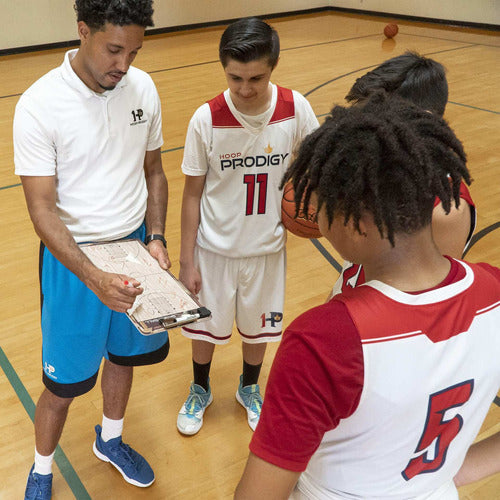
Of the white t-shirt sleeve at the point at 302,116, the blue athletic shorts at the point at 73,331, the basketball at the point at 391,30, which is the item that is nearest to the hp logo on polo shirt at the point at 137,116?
the blue athletic shorts at the point at 73,331

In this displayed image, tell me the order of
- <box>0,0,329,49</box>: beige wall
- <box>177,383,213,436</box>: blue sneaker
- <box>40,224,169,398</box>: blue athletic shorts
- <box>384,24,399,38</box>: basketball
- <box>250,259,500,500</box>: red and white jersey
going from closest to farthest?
<box>250,259,500,500</box>: red and white jersey
<box>40,224,169,398</box>: blue athletic shorts
<box>177,383,213,436</box>: blue sneaker
<box>0,0,329,49</box>: beige wall
<box>384,24,399,38</box>: basketball

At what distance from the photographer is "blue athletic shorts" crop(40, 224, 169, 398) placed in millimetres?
2021

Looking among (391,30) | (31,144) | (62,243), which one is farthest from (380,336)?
(391,30)

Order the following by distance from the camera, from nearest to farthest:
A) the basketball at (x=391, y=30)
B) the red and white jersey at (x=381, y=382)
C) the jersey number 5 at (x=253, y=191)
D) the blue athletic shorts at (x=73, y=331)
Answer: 1. the red and white jersey at (x=381, y=382)
2. the blue athletic shorts at (x=73, y=331)
3. the jersey number 5 at (x=253, y=191)
4. the basketball at (x=391, y=30)

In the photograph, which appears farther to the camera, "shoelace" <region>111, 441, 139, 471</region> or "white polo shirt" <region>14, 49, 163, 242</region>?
"shoelace" <region>111, 441, 139, 471</region>

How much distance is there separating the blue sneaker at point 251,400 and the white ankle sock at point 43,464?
911mm

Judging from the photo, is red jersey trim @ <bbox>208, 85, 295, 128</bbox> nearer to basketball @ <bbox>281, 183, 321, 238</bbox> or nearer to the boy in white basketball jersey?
the boy in white basketball jersey

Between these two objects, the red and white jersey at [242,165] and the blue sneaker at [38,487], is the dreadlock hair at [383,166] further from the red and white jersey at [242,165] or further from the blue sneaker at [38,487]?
the blue sneaker at [38,487]

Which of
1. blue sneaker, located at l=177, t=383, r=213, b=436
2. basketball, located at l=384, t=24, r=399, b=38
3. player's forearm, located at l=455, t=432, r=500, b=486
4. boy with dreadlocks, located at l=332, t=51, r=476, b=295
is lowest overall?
blue sneaker, located at l=177, t=383, r=213, b=436

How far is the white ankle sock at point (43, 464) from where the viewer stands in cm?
225

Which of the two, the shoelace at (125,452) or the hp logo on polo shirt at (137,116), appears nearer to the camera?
the hp logo on polo shirt at (137,116)

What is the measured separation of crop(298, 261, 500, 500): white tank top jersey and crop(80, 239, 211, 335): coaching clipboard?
2.66ft

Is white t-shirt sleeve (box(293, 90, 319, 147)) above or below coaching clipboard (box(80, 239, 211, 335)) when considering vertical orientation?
above

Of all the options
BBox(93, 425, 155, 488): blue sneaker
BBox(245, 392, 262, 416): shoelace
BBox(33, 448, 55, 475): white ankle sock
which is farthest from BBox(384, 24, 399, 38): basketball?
BBox(33, 448, 55, 475): white ankle sock
